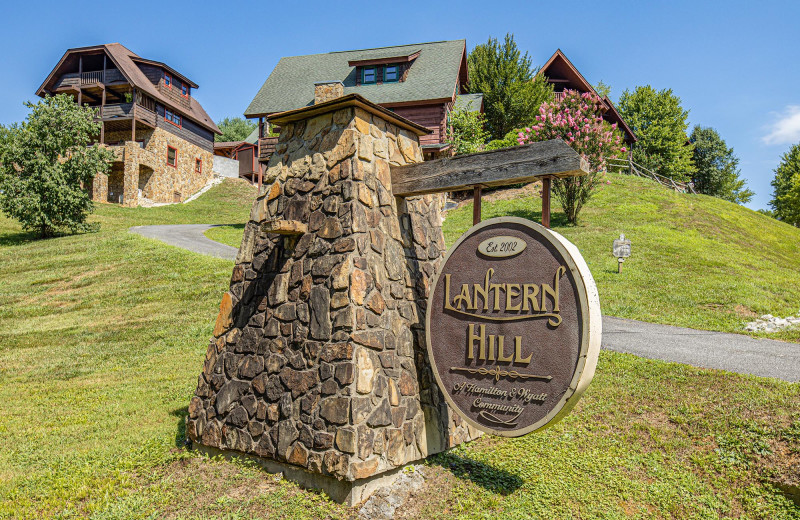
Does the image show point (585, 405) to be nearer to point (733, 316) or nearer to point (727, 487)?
point (727, 487)

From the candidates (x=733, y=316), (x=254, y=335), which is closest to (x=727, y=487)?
(x=254, y=335)

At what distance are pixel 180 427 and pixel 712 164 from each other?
1932 inches

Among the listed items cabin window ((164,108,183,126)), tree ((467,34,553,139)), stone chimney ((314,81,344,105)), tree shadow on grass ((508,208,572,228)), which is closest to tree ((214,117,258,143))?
cabin window ((164,108,183,126))

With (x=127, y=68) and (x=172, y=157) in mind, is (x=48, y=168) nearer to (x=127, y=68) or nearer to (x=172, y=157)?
(x=127, y=68)

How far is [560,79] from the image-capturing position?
35719 millimetres

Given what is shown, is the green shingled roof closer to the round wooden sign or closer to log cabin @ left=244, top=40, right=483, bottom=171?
log cabin @ left=244, top=40, right=483, bottom=171

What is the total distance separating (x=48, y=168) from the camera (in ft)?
73.8

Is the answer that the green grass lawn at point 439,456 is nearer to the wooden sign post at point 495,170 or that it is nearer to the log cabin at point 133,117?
the wooden sign post at point 495,170

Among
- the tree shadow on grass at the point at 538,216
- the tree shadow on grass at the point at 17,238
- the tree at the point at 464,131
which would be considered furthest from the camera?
the tree at the point at 464,131

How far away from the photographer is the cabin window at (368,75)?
30.0 meters

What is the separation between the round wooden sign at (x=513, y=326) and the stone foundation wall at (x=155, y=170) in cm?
3272

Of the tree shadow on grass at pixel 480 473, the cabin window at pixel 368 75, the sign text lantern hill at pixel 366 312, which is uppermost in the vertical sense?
the cabin window at pixel 368 75

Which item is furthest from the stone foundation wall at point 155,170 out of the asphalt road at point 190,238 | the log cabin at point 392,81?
the asphalt road at point 190,238

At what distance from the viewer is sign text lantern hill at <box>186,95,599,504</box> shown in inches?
173
